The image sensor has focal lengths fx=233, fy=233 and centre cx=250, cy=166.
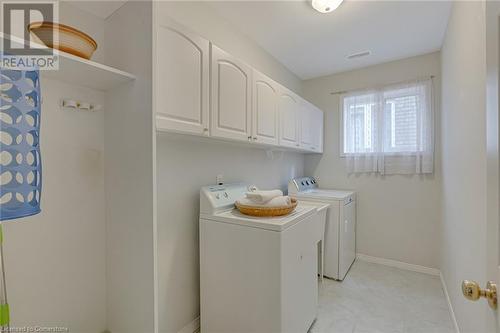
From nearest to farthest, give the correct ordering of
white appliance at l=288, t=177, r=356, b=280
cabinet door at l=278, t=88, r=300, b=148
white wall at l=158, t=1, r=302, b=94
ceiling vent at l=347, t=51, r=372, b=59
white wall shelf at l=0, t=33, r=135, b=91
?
white wall shelf at l=0, t=33, r=135, b=91 < white wall at l=158, t=1, r=302, b=94 < cabinet door at l=278, t=88, r=300, b=148 < white appliance at l=288, t=177, r=356, b=280 < ceiling vent at l=347, t=51, r=372, b=59

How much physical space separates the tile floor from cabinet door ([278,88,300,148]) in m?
1.60

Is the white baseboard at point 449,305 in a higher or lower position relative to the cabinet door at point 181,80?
lower

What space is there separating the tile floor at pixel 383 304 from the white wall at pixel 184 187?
3.50ft

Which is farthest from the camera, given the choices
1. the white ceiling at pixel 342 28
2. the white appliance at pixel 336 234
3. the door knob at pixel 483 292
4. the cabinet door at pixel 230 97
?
the white appliance at pixel 336 234

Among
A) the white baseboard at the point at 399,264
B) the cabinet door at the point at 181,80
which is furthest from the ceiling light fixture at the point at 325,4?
the white baseboard at the point at 399,264

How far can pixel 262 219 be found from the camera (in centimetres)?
157

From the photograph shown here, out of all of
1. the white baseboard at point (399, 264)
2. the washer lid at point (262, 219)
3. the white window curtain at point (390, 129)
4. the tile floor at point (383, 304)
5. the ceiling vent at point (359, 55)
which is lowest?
the tile floor at point (383, 304)

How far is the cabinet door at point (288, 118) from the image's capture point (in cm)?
237

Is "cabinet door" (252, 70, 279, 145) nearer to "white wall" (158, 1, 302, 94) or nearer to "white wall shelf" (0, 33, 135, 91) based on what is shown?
"white wall" (158, 1, 302, 94)

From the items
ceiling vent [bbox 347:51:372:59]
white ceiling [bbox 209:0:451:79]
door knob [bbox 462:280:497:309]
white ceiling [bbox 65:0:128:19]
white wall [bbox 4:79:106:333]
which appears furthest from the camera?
ceiling vent [bbox 347:51:372:59]

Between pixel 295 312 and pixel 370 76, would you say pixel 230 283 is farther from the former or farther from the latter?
pixel 370 76

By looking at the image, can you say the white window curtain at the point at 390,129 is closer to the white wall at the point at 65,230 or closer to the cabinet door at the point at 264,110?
the cabinet door at the point at 264,110

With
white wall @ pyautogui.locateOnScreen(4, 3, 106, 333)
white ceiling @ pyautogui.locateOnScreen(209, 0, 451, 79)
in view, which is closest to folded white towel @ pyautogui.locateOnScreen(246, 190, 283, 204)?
white wall @ pyautogui.locateOnScreen(4, 3, 106, 333)

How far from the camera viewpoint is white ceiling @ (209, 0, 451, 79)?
1.94 metres
